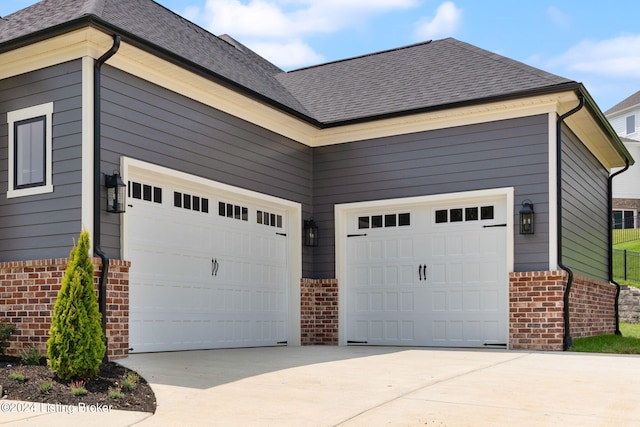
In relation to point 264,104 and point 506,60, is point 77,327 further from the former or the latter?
point 506,60

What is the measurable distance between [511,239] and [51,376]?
6854mm

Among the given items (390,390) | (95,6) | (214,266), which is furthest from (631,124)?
(390,390)

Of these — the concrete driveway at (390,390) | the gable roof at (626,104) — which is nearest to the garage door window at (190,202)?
the concrete driveway at (390,390)

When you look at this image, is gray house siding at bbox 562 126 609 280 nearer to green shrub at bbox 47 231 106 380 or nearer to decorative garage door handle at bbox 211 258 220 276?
decorative garage door handle at bbox 211 258 220 276

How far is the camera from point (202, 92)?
10258 mm

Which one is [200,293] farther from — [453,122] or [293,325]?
[453,122]

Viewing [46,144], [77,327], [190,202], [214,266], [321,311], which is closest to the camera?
[77,327]

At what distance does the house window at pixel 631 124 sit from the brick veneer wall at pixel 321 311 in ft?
104

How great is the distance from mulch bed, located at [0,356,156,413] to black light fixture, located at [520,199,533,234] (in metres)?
6.19

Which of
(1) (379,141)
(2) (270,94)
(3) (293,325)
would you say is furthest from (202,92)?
(3) (293,325)

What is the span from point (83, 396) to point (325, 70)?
10228 mm

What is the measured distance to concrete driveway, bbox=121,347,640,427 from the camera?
17.9 feet

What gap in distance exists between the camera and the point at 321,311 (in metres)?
12.5

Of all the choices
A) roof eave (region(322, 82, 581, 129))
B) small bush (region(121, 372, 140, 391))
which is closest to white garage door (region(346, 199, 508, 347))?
roof eave (region(322, 82, 581, 129))
